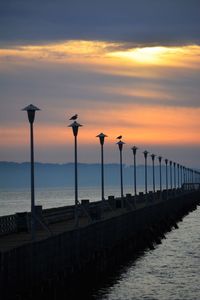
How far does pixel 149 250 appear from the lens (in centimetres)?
6350

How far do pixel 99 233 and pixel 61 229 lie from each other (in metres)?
2.03

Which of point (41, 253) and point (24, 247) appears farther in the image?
point (41, 253)

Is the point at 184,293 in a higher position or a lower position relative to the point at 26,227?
lower

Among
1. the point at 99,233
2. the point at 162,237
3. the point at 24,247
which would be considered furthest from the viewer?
the point at 162,237

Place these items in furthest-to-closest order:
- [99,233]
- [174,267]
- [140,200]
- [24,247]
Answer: [140,200], [174,267], [99,233], [24,247]

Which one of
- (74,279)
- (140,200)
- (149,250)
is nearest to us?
(74,279)

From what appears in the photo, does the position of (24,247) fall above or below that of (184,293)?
above

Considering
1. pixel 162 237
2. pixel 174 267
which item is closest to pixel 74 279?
pixel 174 267

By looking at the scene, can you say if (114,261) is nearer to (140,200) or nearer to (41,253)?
(41,253)

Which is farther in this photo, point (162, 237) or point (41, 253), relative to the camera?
point (162, 237)

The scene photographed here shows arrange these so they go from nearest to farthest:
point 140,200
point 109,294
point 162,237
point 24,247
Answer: point 24,247 → point 109,294 → point 162,237 → point 140,200

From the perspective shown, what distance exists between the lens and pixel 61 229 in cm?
4322

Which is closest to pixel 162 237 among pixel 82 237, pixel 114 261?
pixel 114 261

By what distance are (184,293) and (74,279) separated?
26.4ft
